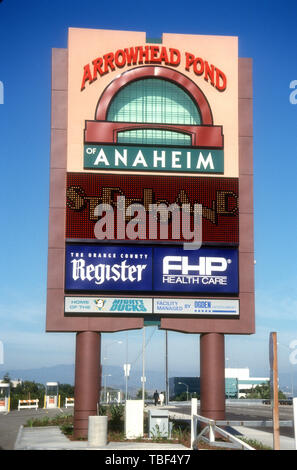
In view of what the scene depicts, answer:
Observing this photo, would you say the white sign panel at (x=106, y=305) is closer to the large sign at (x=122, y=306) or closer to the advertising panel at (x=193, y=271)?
the large sign at (x=122, y=306)

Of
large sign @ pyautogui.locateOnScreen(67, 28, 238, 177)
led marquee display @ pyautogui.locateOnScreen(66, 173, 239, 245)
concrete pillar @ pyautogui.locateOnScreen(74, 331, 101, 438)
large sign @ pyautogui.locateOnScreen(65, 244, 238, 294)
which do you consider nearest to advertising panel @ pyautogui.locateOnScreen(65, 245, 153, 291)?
large sign @ pyautogui.locateOnScreen(65, 244, 238, 294)

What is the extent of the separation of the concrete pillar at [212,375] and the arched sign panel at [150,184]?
0.61m

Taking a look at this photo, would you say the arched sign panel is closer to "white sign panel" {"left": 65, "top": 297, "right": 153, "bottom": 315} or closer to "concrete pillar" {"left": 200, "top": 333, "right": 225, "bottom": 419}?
"white sign panel" {"left": 65, "top": 297, "right": 153, "bottom": 315}

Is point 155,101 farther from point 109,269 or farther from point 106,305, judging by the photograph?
point 106,305

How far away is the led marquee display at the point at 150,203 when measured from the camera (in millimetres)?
29484

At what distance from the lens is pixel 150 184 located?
29.9m

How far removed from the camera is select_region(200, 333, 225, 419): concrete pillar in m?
29.7

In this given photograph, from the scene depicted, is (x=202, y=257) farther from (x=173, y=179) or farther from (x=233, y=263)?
(x=173, y=179)

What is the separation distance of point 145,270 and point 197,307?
2.78m

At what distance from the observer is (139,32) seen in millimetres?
31938

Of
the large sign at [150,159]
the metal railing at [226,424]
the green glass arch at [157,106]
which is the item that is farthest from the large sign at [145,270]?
the metal railing at [226,424]

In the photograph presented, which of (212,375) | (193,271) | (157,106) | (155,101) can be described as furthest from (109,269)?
(155,101)

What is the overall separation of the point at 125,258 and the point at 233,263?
4.70m

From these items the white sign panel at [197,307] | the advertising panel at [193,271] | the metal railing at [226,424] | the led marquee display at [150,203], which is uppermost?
the led marquee display at [150,203]
